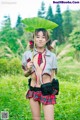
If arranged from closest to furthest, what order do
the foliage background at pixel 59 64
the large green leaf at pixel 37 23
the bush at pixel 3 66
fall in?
the large green leaf at pixel 37 23
the foliage background at pixel 59 64
the bush at pixel 3 66

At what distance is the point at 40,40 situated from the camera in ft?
23.2

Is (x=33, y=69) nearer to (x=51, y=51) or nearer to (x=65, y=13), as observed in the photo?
(x=51, y=51)

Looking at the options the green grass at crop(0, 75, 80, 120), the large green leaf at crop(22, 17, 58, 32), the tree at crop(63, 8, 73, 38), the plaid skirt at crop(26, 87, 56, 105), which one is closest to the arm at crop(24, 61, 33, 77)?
the green grass at crop(0, 75, 80, 120)

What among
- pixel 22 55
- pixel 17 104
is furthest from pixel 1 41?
pixel 17 104

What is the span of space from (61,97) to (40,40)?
69 centimetres

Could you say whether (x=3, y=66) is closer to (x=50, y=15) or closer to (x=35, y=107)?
(x=35, y=107)

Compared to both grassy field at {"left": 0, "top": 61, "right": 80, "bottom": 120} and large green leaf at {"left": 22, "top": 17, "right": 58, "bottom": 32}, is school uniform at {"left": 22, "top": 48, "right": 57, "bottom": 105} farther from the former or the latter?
large green leaf at {"left": 22, "top": 17, "right": 58, "bottom": 32}

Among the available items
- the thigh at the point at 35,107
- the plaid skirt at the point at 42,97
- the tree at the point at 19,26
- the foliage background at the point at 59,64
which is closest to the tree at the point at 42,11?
the foliage background at the point at 59,64

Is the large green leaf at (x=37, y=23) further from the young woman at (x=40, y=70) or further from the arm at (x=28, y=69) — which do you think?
the arm at (x=28, y=69)

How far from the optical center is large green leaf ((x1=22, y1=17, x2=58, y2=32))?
6953 mm

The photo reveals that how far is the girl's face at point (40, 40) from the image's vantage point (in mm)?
7078

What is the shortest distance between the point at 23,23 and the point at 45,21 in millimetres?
321

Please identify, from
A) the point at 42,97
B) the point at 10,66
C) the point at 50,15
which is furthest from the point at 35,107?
the point at 50,15

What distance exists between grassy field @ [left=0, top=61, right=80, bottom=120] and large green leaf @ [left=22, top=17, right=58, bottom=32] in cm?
45
